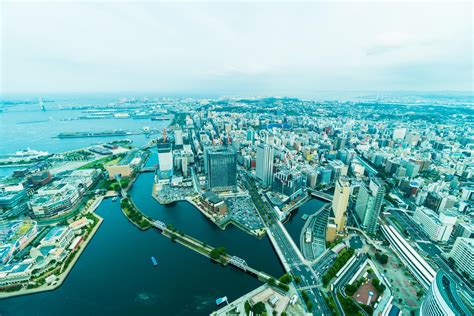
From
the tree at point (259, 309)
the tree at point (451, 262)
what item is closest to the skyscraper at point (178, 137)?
the tree at point (259, 309)

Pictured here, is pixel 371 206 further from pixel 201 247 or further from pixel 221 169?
pixel 221 169

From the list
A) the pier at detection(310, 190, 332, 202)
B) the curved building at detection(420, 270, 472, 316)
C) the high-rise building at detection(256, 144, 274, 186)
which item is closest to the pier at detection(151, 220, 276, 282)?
the curved building at detection(420, 270, 472, 316)

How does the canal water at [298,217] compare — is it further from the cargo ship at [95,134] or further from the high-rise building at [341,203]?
the cargo ship at [95,134]

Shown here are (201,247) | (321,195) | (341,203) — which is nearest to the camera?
(201,247)

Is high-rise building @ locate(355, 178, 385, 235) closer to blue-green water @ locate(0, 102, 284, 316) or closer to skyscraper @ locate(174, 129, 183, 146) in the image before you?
blue-green water @ locate(0, 102, 284, 316)

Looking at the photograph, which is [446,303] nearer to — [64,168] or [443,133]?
[64,168]

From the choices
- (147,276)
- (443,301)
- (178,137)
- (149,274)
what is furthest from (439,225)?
A: (178,137)
